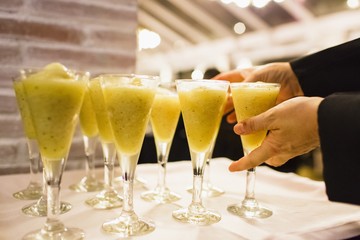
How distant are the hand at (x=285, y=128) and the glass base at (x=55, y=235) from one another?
56 cm

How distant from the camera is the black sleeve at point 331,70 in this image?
138 cm

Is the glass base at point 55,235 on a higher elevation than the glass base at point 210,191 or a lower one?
higher

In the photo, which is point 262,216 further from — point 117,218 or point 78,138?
point 78,138

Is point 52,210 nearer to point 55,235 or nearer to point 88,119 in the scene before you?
point 55,235

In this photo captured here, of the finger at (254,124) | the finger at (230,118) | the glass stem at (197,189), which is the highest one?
the finger at (254,124)

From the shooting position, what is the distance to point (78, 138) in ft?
6.13

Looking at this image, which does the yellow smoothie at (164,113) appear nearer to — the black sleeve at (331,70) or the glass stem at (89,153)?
the glass stem at (89,153)

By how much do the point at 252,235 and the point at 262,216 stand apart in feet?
0.63

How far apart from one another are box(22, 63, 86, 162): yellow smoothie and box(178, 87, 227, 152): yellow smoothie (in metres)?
0.37

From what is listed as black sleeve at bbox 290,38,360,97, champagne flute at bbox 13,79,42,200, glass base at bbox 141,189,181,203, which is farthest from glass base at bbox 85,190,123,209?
black sleeve at bbox 290,38,360,97

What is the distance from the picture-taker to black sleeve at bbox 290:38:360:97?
4.54ft

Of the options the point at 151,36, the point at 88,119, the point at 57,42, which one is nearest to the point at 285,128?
the point at 88,119

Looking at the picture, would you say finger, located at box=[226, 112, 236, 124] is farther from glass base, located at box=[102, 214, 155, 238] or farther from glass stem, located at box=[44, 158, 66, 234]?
glass stem, located at box=[44, 158, 66, 234]

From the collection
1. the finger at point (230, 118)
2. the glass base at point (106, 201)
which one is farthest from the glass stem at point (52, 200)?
the finger at point (230, 118)
